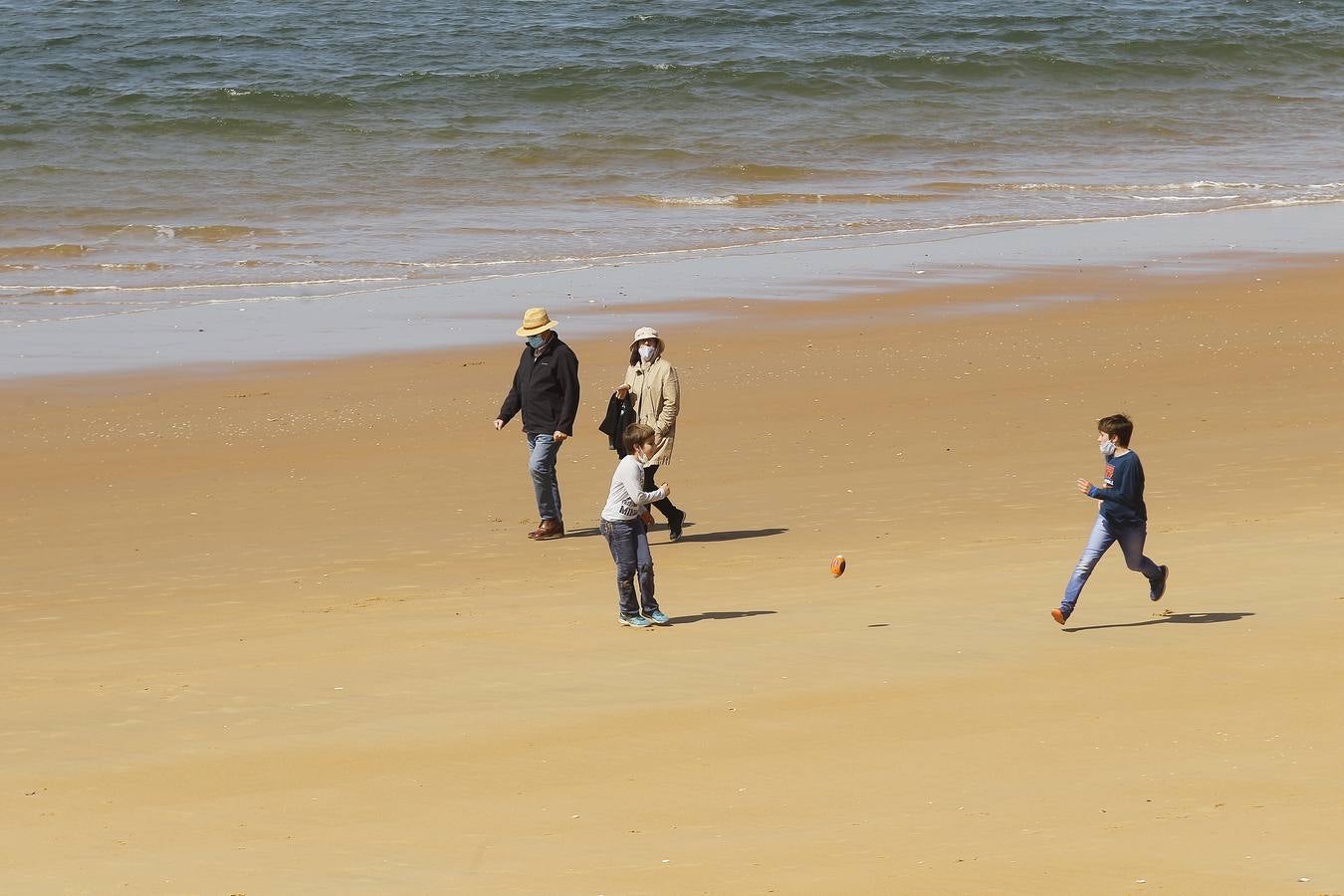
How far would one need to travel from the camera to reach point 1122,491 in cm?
805

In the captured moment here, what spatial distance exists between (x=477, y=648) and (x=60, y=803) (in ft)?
7.63

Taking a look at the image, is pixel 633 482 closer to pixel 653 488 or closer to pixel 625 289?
pixel 653 488

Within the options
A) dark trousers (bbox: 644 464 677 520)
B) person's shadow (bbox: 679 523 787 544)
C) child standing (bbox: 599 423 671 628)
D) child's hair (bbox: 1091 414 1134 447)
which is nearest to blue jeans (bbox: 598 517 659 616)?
child standing (bbox: 599 423 671 628)

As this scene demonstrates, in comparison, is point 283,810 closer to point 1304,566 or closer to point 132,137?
point 1304,566

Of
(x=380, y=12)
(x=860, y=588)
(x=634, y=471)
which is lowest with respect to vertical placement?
(x=860, y=588)

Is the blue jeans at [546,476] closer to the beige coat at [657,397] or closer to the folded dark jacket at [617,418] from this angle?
the folded dark jacket at [617,418]

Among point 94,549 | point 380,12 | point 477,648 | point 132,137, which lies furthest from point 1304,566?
point 380,12

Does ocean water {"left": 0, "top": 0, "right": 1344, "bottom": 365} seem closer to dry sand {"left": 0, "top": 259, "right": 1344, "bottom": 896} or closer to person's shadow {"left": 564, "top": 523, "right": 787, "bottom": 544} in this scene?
dry sand {"left": 0, "top": 259, "right": 1344, "bottom": 896}

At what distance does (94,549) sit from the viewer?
10656 mm

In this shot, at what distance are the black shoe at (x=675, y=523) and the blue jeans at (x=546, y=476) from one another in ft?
2.29

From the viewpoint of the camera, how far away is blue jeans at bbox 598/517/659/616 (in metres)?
8.48

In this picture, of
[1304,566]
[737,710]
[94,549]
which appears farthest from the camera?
[94,549]

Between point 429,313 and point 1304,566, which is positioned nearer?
point 1304,566

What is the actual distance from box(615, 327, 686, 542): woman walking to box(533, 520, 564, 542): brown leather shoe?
659 millimetres
